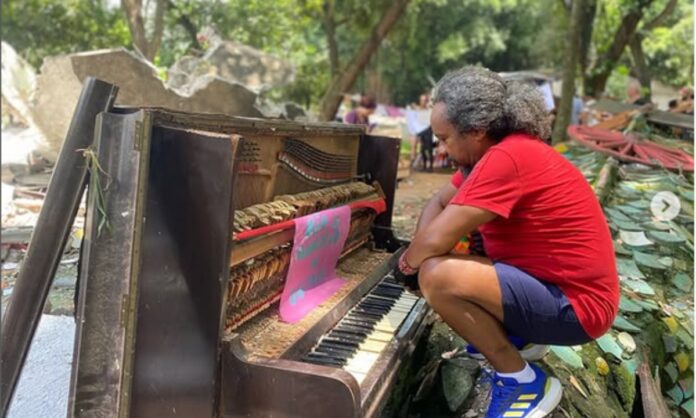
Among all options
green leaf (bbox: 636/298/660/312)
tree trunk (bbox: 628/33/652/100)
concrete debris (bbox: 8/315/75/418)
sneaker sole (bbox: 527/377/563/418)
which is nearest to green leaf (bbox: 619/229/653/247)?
green leaf (bbox: 636/298/660/312)

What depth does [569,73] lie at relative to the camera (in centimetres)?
1097

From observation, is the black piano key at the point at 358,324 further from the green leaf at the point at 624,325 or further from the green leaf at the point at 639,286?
the green leaf at the point at 639,286

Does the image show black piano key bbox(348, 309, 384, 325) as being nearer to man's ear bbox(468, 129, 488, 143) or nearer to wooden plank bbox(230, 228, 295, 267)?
wooden plank bbox(230, 228, 295, 267)

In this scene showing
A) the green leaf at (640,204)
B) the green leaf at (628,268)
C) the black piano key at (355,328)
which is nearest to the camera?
the black piano key at (355,328)

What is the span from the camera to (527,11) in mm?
29547

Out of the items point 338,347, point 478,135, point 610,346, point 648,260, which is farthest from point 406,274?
point 648,260

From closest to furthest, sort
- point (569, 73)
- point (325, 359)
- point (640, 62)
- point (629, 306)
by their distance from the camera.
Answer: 1. point (325, 359)
2. point (629, 306)
3. point (569, 73)
4. point (640, 62)

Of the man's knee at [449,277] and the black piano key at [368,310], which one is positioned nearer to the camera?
the man's knee at [449,277]

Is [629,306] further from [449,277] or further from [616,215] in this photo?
[449,277]

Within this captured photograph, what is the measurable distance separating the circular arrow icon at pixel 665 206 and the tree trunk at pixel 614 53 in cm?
970

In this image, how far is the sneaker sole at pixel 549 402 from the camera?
2.58 meters

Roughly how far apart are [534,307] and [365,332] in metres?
0.75

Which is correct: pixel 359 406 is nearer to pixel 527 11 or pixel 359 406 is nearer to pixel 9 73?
pixel 9 73

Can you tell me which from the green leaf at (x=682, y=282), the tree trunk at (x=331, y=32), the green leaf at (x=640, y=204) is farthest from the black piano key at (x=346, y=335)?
the tree trunk at (x=331, y=32)
